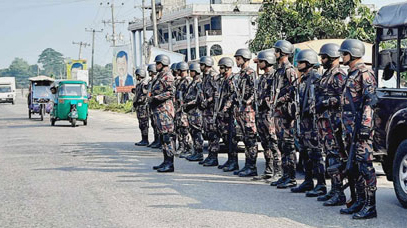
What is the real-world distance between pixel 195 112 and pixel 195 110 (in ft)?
0.14

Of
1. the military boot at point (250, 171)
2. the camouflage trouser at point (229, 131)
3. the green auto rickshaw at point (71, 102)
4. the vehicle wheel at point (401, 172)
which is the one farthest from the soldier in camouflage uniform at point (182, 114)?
the green auto rickshaw at point (71, 102)

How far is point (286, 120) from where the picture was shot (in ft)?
30.8

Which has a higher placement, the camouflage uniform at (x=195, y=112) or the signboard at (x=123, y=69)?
the signboard at (x=123, y=69)

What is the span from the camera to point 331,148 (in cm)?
784

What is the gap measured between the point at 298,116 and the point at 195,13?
173ft

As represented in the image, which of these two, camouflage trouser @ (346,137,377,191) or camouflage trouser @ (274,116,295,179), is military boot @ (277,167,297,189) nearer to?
camouflage trouser @ (274,116,295,179)

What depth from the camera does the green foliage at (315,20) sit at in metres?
26.3

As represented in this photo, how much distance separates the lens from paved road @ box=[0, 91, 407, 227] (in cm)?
717

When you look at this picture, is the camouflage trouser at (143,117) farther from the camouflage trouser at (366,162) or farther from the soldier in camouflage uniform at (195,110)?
the camouflage trouser at (366,162)

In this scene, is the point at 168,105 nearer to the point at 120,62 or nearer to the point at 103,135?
the point at 103,135

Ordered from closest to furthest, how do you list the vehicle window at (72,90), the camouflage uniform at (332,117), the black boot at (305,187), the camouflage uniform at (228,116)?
the camouflage uniform at (332,117) < the black boot at (305,187) < the camouflage uniform at (228,116) < the vehicle window at (72,90)

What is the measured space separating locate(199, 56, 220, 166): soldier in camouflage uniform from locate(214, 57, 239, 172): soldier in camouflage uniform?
480mm

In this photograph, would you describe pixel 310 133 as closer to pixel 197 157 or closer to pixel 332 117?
pixel 332 117

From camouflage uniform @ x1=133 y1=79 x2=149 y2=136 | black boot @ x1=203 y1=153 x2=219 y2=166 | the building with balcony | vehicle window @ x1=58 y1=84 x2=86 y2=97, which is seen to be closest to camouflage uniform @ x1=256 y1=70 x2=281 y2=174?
black boot @ x1=203 y1=153 x2=219 y2=166
